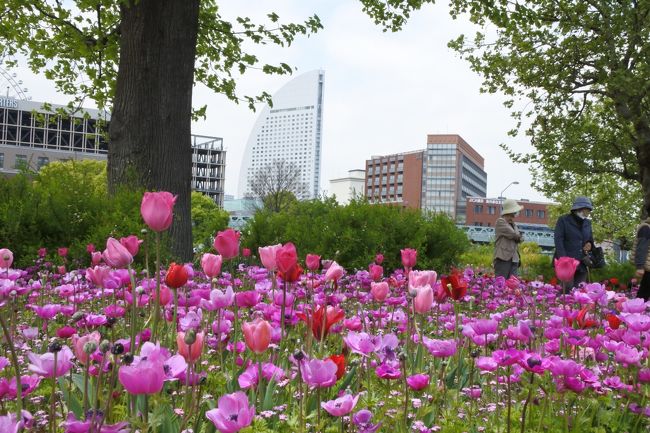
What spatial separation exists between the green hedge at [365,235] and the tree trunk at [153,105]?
2.82 meters

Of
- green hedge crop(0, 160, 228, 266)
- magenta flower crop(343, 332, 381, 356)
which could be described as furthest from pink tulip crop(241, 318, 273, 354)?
green hedge crop(0, 160, 228, 266)

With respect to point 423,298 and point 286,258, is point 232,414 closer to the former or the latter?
point 286,258

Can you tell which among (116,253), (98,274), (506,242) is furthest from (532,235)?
(116,253)

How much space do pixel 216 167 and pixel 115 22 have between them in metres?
101

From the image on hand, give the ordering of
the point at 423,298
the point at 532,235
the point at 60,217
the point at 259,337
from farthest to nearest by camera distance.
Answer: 1. the point at 532,235
2. the point at 60,217
3. the point at 423,298
4. the point at 259,337

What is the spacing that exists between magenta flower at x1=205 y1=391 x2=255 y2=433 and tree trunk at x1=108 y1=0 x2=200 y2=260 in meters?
7.67

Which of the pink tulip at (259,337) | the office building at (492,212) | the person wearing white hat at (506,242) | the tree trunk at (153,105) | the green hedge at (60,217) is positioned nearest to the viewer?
the pink tulip at (259,337)

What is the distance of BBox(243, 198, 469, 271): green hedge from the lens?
36.1 ft

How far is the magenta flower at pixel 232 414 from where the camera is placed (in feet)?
4.59

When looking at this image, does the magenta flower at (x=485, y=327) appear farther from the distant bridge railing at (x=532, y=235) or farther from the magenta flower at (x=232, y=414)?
the distant bridge railing at (x=532, y=235)

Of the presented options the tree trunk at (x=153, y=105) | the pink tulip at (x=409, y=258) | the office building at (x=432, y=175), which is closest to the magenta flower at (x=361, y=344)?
the pink tulip at (x=409, y=258)

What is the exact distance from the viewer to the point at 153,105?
9.20 m

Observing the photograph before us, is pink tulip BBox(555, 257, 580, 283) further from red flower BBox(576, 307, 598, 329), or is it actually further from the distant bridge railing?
the distant bridge railing

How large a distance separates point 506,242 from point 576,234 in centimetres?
162
